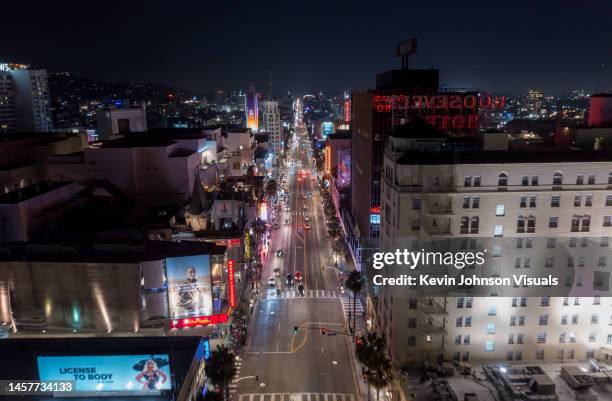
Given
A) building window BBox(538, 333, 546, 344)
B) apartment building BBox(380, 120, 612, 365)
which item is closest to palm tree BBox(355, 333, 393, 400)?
apartment building BBox(380, 120, 612, 365)

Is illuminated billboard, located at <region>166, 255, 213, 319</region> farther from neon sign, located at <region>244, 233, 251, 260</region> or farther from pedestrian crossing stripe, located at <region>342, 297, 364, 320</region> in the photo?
pedestrian crossing stripe, located at <region>342, 297, 364, 320</region>

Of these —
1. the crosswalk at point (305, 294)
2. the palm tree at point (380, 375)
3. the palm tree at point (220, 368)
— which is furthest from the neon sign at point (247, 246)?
the palm tree at point (380, 375)

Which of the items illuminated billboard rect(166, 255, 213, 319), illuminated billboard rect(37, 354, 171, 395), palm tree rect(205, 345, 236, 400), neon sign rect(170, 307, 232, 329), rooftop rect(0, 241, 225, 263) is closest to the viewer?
illuminated billboard rect(37, 354, 171, 395)

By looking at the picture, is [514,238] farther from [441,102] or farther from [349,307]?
[441,102]

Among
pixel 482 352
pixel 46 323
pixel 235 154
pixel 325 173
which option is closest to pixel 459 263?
pixel 482 352

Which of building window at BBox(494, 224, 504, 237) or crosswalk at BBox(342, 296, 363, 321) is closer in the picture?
building window at BBox(494, 224, 504, 237)

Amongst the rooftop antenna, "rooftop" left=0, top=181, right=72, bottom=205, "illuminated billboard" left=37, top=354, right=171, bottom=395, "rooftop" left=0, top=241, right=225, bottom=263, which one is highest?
the rooftop antenna

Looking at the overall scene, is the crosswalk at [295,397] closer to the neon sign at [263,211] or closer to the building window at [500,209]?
the building window at [500,209]
